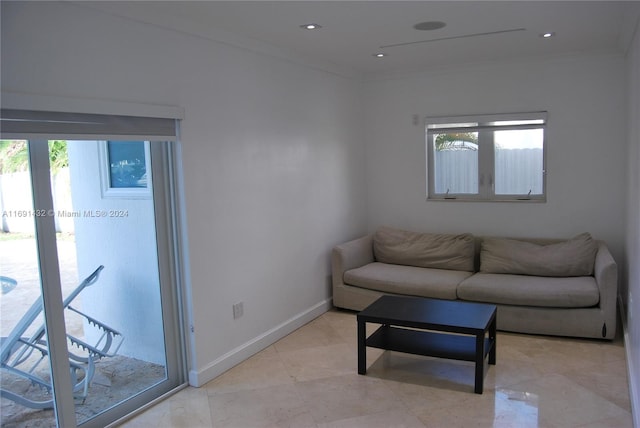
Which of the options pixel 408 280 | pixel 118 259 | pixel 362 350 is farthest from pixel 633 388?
pixel 118 259

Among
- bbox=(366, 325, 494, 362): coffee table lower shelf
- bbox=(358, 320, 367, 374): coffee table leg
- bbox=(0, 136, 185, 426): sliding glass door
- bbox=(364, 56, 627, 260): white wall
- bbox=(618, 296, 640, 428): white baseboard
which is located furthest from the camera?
bbox=(364, 56, 627, 260): white wall

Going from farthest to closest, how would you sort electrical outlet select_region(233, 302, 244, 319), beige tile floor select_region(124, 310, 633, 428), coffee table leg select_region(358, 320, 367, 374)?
electrical outlet select_region(233, 302, 244, 319) → coffee table leg select_region(358, 320, 367, 374) → beige tile floor select_region(124, 310, 633, 428)

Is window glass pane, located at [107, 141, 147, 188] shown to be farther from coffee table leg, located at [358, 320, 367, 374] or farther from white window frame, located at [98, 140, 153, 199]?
coffee table leg, located at [358, 320, 367, 374]

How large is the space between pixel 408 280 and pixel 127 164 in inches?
105

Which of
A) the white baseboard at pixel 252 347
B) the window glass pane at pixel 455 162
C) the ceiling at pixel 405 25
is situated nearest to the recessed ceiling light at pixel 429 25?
the ceiling at pixel 405 25

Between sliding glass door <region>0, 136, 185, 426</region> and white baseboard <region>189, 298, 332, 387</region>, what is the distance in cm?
15

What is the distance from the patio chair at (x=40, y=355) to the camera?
8.35 feet

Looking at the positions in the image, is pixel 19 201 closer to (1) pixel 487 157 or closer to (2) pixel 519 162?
(1) pixel 487 157

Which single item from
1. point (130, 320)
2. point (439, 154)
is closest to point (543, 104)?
point (439, 154)

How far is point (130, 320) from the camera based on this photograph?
10.4 ft

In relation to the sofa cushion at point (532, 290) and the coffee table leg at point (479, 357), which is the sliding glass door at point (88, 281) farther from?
the sofa cushion at point (532, 290)

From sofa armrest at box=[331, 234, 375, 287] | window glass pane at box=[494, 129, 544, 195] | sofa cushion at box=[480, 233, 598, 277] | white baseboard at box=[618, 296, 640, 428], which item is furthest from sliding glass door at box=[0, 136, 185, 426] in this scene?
window glass pane at box=[494, 129, 544, 195]

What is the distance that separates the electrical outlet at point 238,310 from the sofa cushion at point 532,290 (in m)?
1.89

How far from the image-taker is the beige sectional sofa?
397 cm
